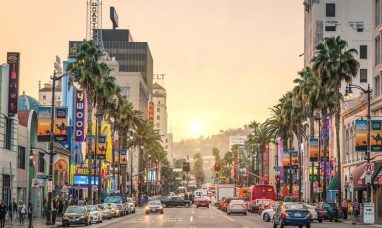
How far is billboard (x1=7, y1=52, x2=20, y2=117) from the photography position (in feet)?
199

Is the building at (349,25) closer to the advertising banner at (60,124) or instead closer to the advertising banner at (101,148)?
the advertising banner at (101,148)

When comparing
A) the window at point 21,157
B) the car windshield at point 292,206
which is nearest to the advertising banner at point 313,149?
the window at point 21,157

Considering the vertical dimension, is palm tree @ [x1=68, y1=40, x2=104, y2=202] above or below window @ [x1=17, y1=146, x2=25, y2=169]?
above

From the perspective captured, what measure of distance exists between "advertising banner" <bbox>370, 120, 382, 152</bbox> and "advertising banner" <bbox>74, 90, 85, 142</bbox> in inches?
1641

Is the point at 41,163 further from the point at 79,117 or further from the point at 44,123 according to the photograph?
the point at 79,117

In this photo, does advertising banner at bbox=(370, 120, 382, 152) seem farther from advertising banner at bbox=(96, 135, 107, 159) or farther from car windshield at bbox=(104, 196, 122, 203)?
advertising banner at bbox=(96, 135, 107, 159)

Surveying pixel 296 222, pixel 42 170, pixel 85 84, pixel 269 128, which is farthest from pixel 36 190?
pixel 269 128

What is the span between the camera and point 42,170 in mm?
78562

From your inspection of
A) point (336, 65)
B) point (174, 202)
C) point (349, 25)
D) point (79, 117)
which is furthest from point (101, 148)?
point (349, 25)

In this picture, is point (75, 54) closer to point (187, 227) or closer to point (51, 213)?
point (51, 213)

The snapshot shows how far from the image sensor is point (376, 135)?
63.5m

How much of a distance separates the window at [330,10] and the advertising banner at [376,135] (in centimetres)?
7235

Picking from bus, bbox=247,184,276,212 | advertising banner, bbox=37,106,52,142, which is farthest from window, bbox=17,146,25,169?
bus, bbox=247,184,276,212

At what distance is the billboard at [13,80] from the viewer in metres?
60.7
